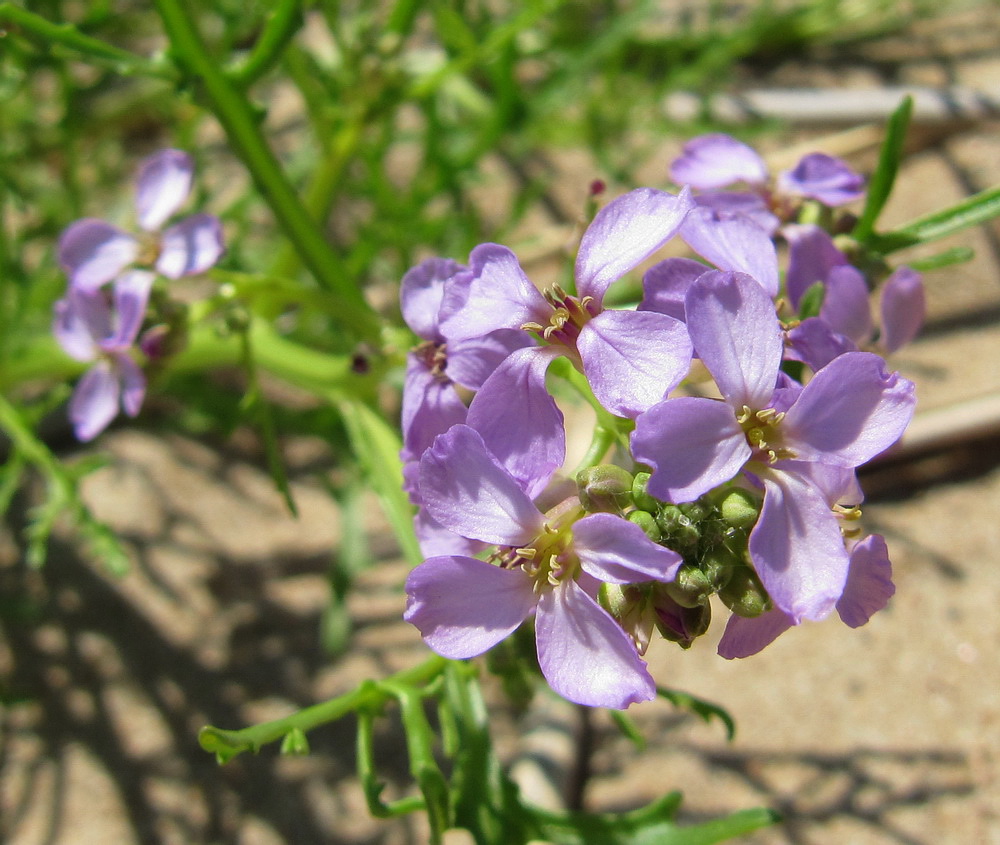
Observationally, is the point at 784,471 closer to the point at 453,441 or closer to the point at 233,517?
the point at 453,441

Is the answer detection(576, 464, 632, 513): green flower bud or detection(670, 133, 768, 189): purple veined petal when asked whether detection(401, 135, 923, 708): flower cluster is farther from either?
detection(670, 133, 768, 189): purple veined petal

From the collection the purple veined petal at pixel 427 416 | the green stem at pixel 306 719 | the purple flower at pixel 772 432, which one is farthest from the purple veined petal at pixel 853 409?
the green stem at pixel 306 719

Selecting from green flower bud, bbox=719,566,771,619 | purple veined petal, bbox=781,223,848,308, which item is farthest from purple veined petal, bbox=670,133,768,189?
green flower bud, bbox=719,566,771,619

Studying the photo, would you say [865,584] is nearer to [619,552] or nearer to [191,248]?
[619,552]

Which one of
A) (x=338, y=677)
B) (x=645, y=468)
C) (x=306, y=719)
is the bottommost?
(x=338, y=677)

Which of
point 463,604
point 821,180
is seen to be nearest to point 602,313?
point 463,604

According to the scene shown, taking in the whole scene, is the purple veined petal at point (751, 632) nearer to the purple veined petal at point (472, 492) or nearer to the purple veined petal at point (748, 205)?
the purple veined petal at point (472, 492)
